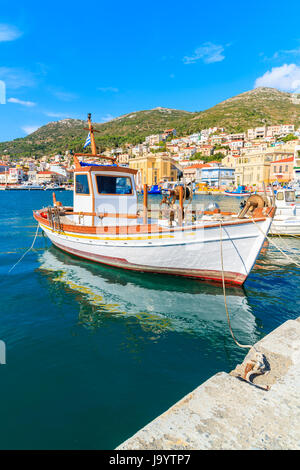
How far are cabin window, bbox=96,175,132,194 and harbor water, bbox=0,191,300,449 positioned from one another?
141 inches

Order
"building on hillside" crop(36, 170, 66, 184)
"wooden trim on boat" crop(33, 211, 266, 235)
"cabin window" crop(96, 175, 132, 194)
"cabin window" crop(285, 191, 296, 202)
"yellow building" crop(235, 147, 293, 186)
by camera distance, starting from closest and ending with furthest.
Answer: "wooden trim on boat" crop(33, 211, 266, 235) < "cabin window" crop(96, 175, 132, 194) < "cabin window" crop(285, 191, 296, 202) < "yellow building" crop(235, 147, 293, 186) < "building on hillside" crop(36, 170, 66, 184)

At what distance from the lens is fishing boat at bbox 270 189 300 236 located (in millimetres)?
19500

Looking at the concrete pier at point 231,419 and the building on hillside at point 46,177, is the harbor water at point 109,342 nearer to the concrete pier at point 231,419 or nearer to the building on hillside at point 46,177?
the concrete pier at point 231,419

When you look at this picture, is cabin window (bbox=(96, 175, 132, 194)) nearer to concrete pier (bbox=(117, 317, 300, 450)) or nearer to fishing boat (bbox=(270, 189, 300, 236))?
concrete pier (bbox=(117, 317, 300, 450))

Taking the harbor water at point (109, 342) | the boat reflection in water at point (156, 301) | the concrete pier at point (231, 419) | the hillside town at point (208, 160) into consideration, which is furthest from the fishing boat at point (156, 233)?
the hillside town at point (208, 160)

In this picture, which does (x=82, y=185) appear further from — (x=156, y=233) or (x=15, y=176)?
(x=15, y=176)

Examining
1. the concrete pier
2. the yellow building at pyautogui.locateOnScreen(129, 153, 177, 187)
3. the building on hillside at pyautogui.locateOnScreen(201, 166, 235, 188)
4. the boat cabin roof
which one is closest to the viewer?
the concrete pier

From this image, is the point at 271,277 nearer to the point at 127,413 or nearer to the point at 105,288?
the point at 105,288

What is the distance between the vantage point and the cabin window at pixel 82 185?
37.6 ft

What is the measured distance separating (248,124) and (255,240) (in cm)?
16193

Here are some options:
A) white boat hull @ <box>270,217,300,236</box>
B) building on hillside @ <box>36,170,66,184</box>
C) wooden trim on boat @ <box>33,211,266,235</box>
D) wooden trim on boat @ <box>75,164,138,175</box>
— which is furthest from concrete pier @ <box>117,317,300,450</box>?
building on hillside @ <box>36,170,66,184</box>

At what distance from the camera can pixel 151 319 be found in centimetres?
697
